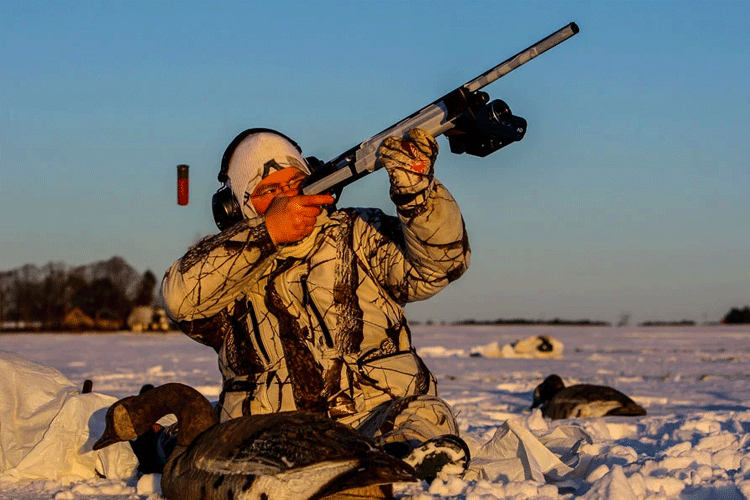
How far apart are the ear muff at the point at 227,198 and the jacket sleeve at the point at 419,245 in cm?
64

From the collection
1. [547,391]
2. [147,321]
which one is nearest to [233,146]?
[547,391]

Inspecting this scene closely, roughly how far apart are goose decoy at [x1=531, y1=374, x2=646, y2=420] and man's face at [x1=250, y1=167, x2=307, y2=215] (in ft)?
13.4

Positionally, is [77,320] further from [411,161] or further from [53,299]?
[411,161]

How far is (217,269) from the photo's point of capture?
4277 millimetres

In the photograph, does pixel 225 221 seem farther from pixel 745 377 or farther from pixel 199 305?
pixel 745 377

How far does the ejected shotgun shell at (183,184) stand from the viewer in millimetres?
4922

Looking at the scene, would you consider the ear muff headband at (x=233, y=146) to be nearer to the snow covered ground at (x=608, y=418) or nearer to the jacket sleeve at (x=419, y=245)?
the jacket sleeve at (x=419, y=245)

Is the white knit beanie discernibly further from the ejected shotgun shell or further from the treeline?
the treeline

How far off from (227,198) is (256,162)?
26 centimetres

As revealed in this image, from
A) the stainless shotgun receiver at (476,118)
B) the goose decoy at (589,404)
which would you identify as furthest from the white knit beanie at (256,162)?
the goose decoy at (589,404)

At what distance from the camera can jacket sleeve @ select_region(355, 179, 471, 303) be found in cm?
400

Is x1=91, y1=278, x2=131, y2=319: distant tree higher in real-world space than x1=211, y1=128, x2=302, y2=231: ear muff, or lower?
lower

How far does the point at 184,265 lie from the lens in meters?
4.34

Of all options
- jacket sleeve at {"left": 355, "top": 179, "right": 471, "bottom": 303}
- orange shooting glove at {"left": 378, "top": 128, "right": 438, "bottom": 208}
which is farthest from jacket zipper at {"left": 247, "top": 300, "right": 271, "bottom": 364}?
orange shooting glove at {"left": 378, "top": 128, "right": 438, "bottom": 208}
